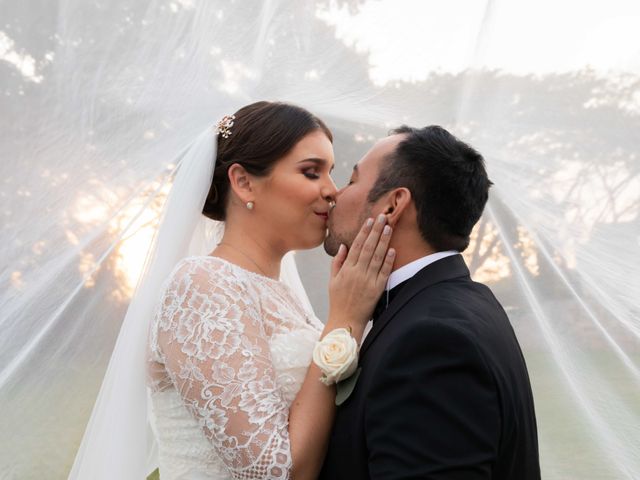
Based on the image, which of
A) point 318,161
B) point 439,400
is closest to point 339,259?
point 318,161

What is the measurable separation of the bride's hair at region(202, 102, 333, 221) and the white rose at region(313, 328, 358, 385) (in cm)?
109

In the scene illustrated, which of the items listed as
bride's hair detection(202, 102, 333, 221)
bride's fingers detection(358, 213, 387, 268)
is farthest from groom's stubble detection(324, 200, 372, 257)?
bride's hair detection(202, 102, 333, 221)

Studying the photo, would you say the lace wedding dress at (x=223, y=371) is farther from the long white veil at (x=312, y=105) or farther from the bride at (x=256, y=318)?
the long white veil at (x=312, y=105)

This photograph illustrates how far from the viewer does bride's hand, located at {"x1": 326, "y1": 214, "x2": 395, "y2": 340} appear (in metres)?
2.60

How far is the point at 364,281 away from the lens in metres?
2.62

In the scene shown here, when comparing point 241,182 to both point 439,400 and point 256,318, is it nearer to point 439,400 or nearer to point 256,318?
point 256,318

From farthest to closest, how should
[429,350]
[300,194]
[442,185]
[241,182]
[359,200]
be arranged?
[241,182], [300,194], [359,200], [442,185], [429,350]

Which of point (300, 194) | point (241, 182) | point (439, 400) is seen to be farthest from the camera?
point (241, 182)

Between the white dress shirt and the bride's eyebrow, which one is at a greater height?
the bride's eyebrow

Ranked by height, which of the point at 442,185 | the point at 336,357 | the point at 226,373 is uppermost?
the point at 442,185

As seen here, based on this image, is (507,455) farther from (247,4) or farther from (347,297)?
(247,4)

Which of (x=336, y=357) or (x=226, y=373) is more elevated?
(x=336, y=357)

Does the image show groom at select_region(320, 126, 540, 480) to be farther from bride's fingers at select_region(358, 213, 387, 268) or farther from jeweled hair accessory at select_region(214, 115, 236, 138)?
jeweled hair accessory at select_region(214, 115, 236, 138)

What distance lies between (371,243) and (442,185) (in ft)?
1.14
